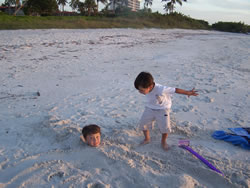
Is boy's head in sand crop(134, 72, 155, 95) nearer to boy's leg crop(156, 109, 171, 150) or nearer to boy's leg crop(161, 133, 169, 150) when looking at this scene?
boy's leg crop(156, 109, 171, 150)

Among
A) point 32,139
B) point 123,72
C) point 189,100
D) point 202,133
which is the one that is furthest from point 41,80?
point 202,133

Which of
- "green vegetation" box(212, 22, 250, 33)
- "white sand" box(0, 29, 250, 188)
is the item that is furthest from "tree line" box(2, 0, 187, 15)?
"white sand" box(0, 29, 250, 188)

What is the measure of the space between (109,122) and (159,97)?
44.0 inches

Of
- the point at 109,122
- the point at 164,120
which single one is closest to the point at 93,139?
the point at 109,122

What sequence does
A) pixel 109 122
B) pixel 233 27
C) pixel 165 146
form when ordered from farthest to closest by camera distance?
1. pixel 233 27
2. pixel 109 122
3. pixel 165 146

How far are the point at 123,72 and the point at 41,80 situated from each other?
222 centimetres

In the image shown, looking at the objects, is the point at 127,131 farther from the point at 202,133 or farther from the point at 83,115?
the point at 202,133

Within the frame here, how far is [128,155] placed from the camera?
2.59m

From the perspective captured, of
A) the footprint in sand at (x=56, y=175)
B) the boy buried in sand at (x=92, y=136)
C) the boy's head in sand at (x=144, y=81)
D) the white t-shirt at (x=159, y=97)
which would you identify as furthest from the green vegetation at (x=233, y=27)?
the footprint in sand at (x=56, y=175)

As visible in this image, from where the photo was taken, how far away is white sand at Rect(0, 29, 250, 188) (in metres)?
2.26

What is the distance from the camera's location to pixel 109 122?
11.4ft

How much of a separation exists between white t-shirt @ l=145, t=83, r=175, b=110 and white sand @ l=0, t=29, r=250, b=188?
0.56m

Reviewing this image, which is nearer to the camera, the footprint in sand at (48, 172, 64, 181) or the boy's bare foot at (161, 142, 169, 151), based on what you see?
the footprint in sand at (48, 172, 64, 181)

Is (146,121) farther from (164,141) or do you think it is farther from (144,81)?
(144,81)
